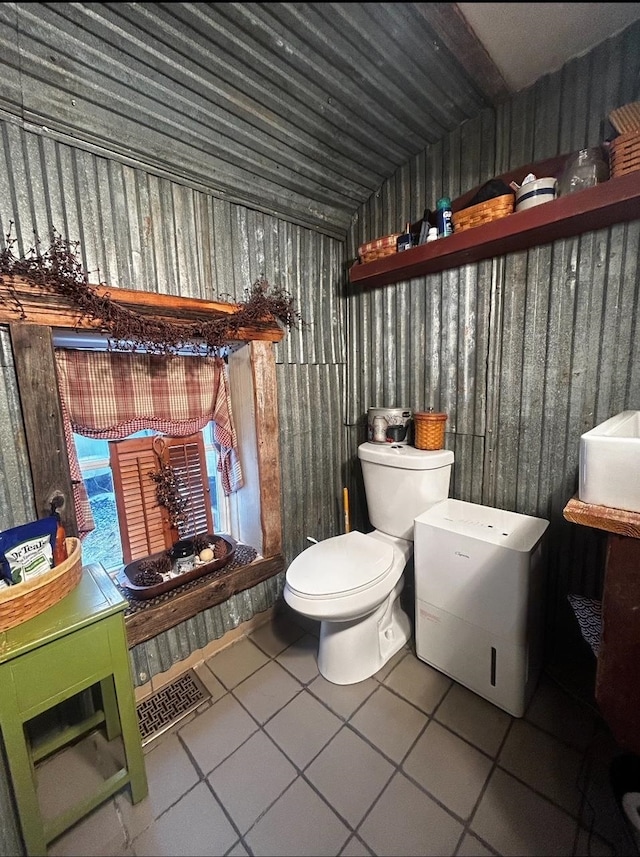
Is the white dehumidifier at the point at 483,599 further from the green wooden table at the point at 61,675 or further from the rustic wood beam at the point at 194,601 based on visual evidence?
the green wooden table at the point at 61,675

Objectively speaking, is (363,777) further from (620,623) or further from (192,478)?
(192,478)

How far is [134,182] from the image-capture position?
54.1 inches

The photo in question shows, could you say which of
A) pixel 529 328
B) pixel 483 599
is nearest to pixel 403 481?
pixel 483 599

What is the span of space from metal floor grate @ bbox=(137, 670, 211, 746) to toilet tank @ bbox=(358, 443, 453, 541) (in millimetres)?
1134

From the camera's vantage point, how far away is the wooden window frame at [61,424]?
1183mm

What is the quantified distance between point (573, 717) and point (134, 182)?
107 inches

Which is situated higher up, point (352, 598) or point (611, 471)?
point (611, 471)

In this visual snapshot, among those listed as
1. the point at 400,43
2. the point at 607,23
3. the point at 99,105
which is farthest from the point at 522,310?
the point at 99,105

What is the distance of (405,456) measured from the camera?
5.57ft

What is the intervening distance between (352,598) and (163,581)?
859mm

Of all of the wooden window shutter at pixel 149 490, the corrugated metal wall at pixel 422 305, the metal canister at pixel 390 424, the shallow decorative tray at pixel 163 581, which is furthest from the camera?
the metal canister at pixel 390 424

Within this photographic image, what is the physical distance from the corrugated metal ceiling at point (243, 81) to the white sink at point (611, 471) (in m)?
1.35

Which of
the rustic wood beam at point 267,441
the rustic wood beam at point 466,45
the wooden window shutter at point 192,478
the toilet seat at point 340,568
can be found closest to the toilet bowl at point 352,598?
the toilet seat at point 340,568

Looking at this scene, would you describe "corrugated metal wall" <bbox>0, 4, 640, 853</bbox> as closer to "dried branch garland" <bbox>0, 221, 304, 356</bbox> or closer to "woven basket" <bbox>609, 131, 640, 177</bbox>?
"dried branch garland" <bbox>0, 221, 304, 356</bbox>
